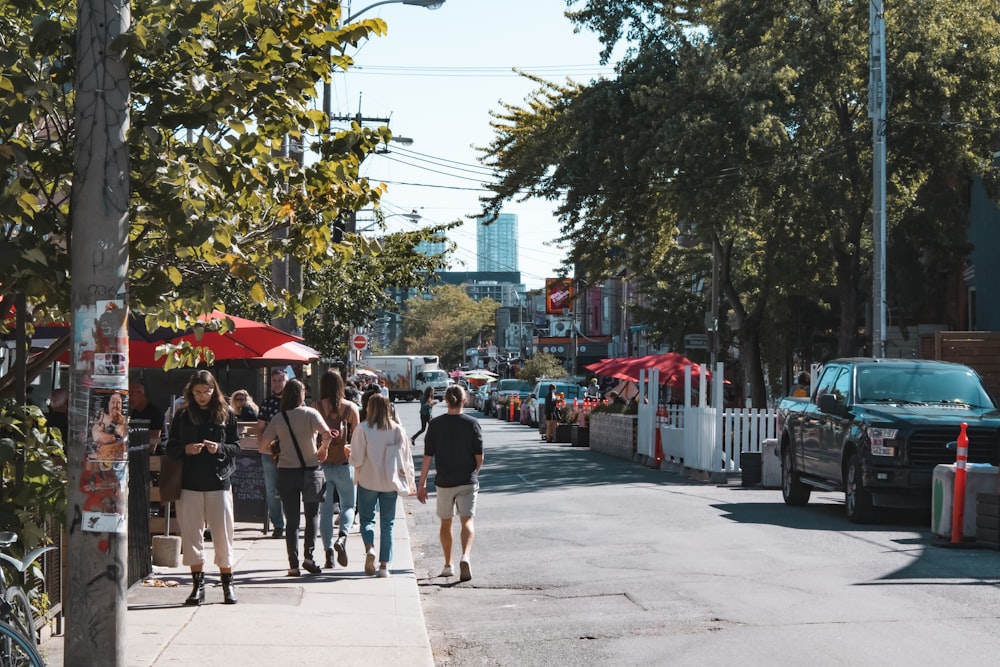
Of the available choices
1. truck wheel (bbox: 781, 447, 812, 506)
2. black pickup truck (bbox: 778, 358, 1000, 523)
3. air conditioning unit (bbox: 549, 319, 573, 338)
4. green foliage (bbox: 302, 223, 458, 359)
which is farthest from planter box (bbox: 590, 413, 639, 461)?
air conditioning unit (bbox: 549, 319, 573, 338)

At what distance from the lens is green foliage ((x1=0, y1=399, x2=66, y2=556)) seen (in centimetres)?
774

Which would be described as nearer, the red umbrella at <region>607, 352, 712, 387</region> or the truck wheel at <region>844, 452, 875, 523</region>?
the truck wheel at <region>844, 452, 875, 523</region>

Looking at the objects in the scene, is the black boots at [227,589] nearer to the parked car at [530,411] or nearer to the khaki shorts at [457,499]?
the khaki shorts at [457,499]

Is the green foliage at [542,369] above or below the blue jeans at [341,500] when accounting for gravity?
above

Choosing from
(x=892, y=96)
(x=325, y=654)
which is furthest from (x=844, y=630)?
(x=892, y=96)

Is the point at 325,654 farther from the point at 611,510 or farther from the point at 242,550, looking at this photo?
the point at 611,510

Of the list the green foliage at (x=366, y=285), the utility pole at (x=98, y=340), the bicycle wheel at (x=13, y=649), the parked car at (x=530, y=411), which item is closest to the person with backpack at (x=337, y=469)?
the utility pole at (x=98, y=340)

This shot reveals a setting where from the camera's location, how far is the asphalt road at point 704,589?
9.07m

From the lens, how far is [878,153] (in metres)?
25.7

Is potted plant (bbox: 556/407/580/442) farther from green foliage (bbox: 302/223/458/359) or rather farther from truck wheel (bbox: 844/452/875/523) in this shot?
truck wheel (bbox: 844/452/875/523)

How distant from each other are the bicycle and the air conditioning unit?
119263mm

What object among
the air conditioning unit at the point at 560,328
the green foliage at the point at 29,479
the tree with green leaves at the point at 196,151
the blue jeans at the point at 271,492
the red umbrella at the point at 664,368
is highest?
the air conditioning unit at the point at 560,328

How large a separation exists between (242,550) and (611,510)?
19.2ft

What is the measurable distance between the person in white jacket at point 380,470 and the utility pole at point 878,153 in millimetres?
14459
